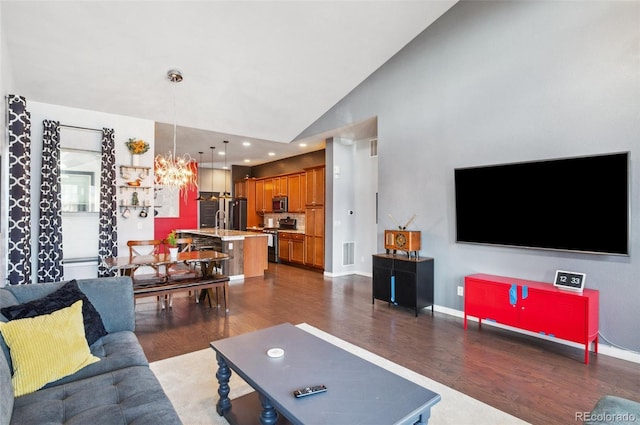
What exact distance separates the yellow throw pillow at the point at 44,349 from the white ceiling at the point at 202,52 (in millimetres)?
3114

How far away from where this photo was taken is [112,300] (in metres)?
2.54

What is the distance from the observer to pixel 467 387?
8.50 ft

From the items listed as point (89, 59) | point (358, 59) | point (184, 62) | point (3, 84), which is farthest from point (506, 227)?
point (3, 84)

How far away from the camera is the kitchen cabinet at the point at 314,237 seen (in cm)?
756

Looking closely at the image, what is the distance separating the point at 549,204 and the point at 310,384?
3.20m

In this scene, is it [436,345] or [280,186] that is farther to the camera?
[280,186]

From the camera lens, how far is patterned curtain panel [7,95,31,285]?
12.2 ft

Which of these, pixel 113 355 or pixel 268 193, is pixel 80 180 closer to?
pixel 113 355

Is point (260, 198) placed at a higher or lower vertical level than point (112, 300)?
higher

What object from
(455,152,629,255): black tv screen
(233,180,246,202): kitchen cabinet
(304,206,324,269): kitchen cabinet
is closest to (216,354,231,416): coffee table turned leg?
(455,152,629,255): black tv screen

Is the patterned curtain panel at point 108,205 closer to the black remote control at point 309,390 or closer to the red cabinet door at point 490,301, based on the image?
the black remote control at point 309,390

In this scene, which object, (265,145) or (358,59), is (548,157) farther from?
(265,145)

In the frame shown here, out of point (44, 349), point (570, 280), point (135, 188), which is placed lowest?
point (44, 349)

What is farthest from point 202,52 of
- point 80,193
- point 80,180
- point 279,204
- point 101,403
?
point 279,204
